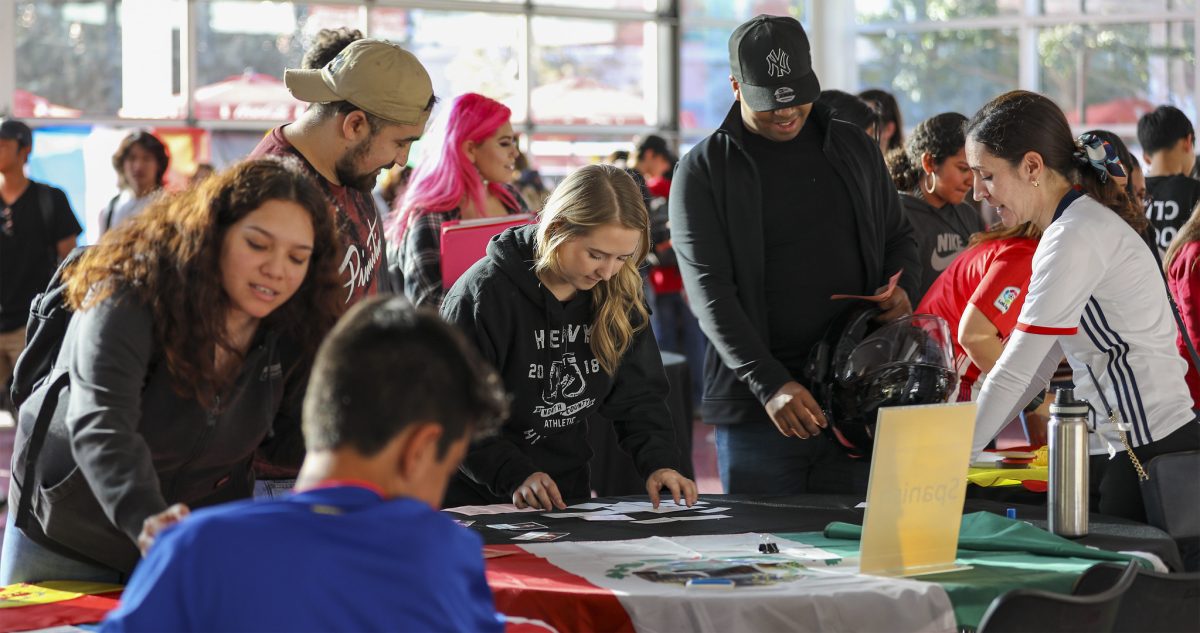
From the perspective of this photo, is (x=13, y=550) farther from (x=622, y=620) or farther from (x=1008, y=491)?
(x=1008, y=491)

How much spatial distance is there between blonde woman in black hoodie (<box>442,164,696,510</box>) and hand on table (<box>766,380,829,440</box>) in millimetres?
229

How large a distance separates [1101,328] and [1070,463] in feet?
0.98

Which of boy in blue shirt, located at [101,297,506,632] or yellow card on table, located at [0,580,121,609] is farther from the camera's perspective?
yellow card on table, located at [0,580,121,609]

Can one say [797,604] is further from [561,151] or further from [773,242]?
[561,151]

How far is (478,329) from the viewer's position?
239 cm

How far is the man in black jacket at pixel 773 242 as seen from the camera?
279cm

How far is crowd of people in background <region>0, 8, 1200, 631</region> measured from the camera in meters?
1.20

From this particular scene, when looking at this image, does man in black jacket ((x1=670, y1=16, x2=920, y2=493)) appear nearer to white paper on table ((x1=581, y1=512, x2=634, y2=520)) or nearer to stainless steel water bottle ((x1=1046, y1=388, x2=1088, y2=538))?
white paper on table ((x1=581, y1=512, x2=634, y2=520))

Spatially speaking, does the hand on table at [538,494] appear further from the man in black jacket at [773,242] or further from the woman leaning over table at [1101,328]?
the woman leaning over table at [1101,328]

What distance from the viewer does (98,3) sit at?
8992 mm

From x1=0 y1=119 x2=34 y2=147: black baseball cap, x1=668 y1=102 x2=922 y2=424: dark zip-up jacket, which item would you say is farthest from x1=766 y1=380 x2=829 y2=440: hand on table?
x1=0 y1=119 x2=34 y2=147: black baseball cap

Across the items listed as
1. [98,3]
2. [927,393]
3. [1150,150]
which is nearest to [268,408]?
[927,393]

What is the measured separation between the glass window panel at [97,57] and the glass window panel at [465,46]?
1.48 metres

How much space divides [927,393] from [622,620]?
3.46 ft
